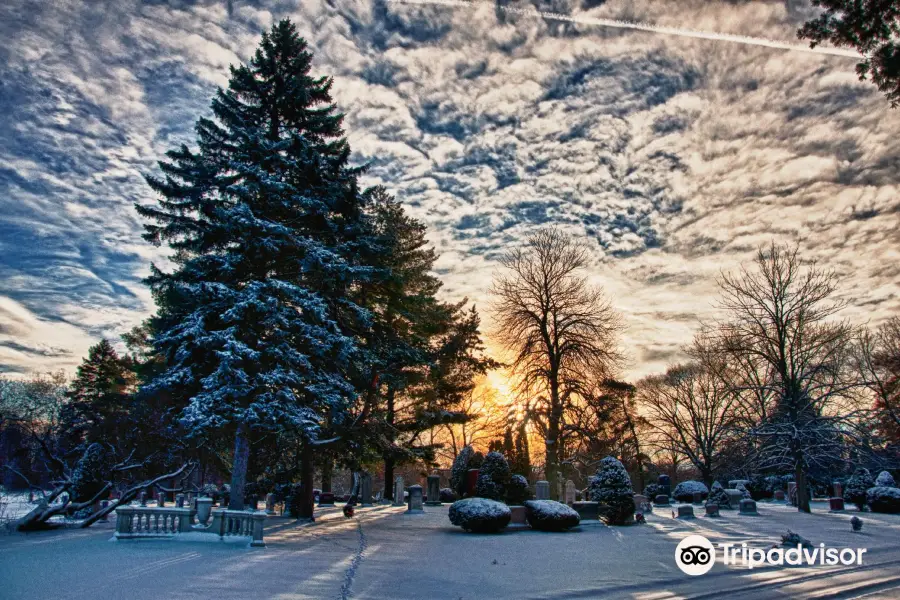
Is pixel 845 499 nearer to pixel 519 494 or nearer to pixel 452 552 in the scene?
pixel 519 494

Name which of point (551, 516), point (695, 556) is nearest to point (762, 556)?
point (695, 556)

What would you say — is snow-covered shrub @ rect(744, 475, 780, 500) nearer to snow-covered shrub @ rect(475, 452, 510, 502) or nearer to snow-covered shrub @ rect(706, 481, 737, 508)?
snow-covered shrub @ rect(706, 481, 737, 508)

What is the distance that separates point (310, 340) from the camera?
1839 cm

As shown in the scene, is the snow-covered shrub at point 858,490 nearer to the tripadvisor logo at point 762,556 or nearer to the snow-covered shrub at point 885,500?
the snow-covered shrub at point 885,500

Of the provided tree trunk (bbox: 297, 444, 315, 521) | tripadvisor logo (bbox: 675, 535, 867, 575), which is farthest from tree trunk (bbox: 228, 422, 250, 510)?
tripadvisor logo (bbox: 675, 535, 867, 575)

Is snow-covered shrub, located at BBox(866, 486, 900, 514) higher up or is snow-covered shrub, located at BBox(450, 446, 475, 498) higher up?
snow-covered shrub, located at BBox(450, 446, 475, 498)

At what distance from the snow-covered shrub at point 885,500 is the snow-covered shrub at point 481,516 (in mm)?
20107

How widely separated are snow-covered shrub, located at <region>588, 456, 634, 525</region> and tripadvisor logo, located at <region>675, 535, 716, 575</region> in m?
6.22

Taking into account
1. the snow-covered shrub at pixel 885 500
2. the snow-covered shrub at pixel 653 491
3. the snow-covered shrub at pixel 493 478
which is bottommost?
the snow-covered shrub at pixel 653 491

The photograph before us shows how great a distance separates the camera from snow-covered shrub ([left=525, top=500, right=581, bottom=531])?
1898cm

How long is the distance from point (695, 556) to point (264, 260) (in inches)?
626

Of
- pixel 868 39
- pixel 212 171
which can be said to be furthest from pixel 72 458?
pixel 868 39

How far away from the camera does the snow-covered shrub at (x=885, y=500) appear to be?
85.1ft

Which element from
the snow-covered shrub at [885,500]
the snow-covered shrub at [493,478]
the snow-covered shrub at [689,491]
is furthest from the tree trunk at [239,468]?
the snow-covered shrub at [689,491]
